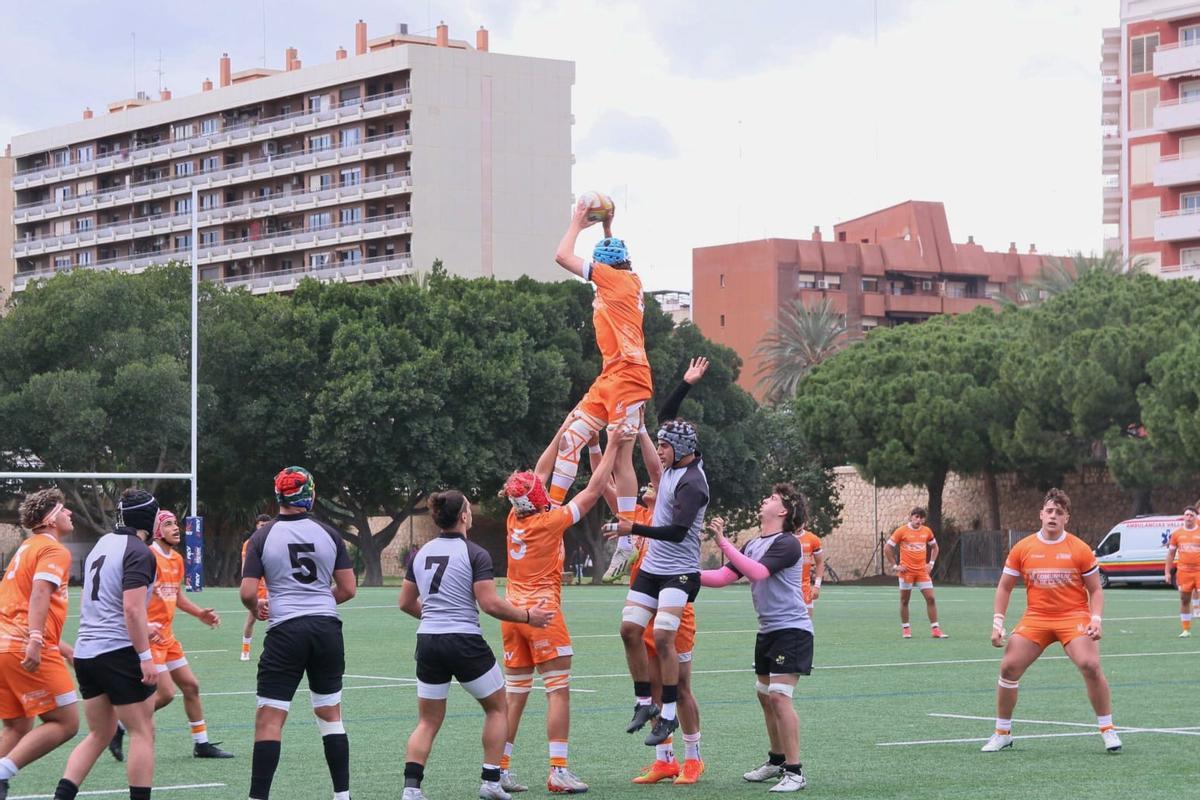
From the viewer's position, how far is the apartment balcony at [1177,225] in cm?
8325

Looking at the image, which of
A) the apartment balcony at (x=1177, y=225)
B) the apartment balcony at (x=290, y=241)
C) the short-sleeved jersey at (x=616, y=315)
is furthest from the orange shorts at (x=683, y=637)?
the apartment balcony at (x=290, y=241)

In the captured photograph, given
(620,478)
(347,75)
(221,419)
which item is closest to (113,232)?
(347,75)

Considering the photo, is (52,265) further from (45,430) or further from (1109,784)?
(1109,784)

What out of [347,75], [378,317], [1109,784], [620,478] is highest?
[347,75]

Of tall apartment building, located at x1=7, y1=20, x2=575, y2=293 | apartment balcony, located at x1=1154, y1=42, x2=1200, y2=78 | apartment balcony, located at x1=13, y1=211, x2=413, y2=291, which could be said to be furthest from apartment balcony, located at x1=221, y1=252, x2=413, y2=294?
apartment balcony, located at x1=1154, y1=42, x2=1200, y2=78

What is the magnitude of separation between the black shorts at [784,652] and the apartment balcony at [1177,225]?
7669 centimetres

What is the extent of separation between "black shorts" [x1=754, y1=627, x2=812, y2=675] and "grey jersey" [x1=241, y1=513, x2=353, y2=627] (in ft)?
10.7

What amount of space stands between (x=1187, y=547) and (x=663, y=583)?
20.8 metres

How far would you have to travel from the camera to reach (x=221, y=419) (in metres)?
61.8

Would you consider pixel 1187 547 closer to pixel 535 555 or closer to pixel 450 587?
pixel 535 555

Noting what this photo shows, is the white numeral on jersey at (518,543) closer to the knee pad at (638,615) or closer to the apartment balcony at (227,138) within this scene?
the knee pad at (638,615)

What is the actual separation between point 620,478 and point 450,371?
4789cm

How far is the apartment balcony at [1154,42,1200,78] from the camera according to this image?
82.9m

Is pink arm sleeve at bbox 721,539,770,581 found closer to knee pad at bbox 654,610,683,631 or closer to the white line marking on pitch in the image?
knee pad at bbox 654,610,683,631
